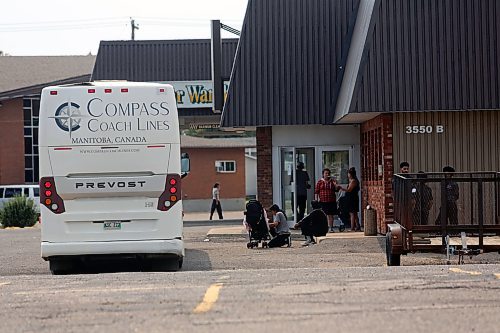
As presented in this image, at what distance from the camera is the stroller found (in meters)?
22.3

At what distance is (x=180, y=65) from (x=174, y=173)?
870 inches

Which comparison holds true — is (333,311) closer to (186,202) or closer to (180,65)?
(180,65)

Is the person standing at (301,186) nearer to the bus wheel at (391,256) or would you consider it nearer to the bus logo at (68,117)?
the bus wheel at (391,256)

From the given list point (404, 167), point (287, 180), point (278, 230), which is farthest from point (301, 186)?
point (404, 167)

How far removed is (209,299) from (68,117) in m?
6.38

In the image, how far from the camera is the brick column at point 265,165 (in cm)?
2888

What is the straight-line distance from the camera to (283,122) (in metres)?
27.8

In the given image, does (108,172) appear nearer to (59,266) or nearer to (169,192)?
(169,192)

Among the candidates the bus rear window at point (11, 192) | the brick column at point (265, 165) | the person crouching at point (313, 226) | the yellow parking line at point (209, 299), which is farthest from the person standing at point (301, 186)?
the bus rear window at point (11, 192)

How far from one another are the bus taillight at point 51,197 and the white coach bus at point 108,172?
0.6 inches

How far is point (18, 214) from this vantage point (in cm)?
3909

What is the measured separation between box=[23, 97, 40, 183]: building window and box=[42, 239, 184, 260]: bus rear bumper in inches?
1419

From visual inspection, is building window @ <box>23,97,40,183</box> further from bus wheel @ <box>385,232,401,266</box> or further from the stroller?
bus wheel @ <box>385,232,401,266</box>

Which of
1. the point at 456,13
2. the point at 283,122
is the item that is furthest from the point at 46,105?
the point at 283,122
